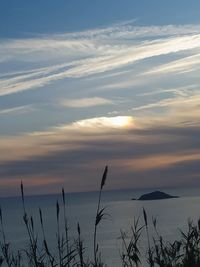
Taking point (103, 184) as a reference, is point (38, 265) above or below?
below

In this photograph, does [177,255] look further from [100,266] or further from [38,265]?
[38,265]

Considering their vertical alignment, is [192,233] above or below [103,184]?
below

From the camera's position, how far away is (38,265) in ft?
23.5

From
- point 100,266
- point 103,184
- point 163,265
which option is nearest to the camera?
point 103,184

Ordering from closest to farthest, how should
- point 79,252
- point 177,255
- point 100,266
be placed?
point 79,252 → point 100,266 → point 177,255

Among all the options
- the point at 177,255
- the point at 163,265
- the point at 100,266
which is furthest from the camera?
the point at 177,255

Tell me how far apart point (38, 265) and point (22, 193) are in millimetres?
1290

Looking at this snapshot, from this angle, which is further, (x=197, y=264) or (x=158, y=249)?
(x=158, y=249)

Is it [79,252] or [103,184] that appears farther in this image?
[79,252]

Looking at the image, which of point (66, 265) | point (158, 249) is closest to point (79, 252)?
point (66, 265)

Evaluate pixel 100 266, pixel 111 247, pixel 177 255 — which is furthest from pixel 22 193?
pixel 111 247

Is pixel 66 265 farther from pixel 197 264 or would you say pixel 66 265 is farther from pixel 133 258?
pixel 197 264

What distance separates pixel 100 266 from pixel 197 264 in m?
1.49

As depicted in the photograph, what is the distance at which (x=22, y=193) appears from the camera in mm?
6445
